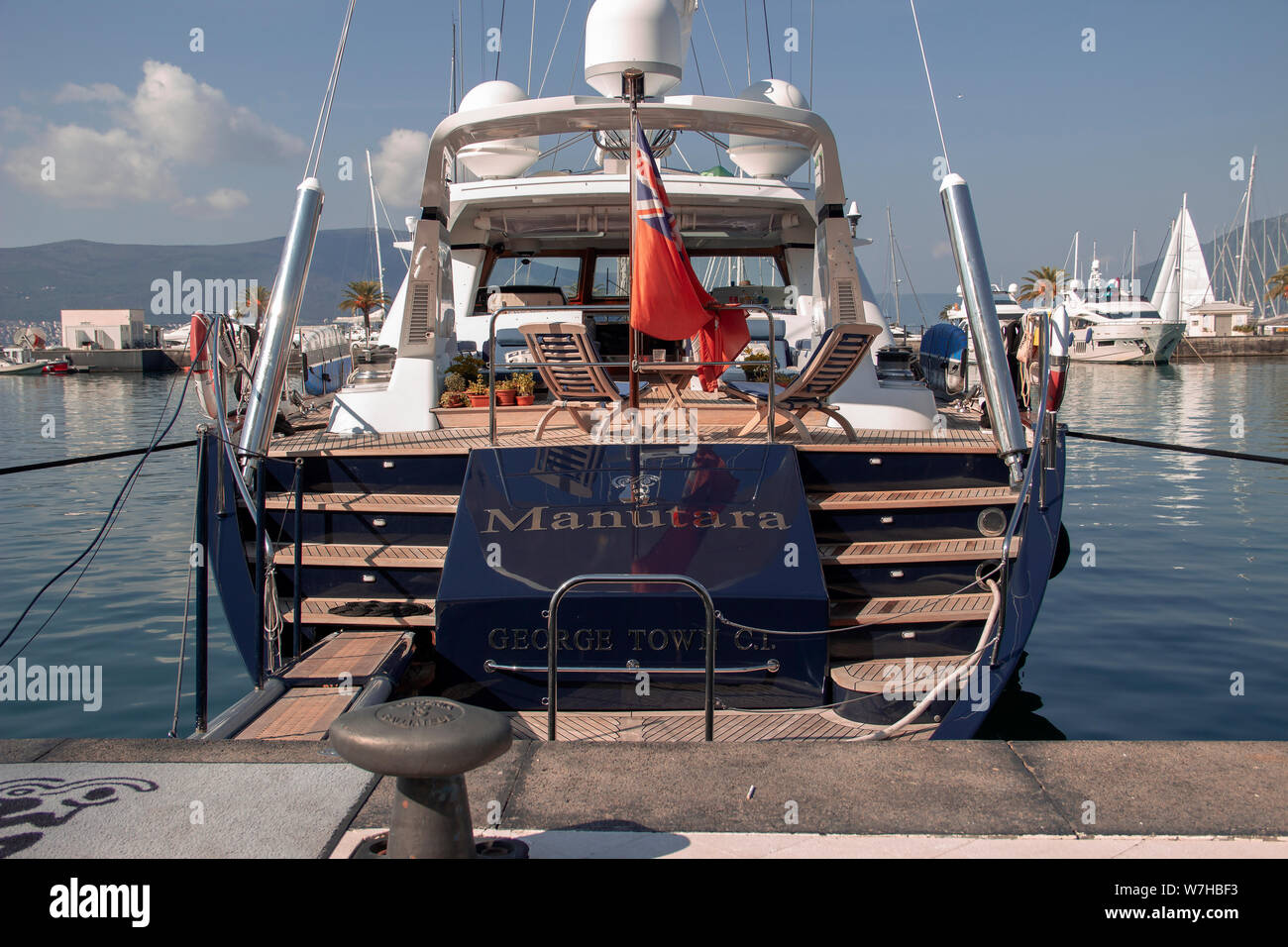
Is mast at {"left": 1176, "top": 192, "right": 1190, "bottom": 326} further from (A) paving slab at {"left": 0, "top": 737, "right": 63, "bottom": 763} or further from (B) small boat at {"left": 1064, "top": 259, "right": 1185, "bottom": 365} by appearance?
(A) paving slab at {"left": 0, "top": 737, "right": 63, "bottom": 763}

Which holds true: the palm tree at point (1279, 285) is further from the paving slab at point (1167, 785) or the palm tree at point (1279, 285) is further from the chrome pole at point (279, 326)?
the paving slab at point (1167, 785)

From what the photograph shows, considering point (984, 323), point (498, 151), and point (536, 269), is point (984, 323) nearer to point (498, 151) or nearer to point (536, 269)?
point (498, 151)

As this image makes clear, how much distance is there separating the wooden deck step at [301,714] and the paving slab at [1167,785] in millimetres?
3263

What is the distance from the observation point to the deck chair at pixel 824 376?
24.1ft

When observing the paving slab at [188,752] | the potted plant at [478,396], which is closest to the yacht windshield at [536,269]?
the potted plant at [478,396]

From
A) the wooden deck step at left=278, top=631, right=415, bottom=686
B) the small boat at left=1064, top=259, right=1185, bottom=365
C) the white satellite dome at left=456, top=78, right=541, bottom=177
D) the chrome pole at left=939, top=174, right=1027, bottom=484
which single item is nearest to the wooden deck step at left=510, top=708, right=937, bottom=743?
the wooden deck step at left=278, top=631, right=415, bottom=686

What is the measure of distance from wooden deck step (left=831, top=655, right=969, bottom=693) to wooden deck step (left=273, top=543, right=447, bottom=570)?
2.56m

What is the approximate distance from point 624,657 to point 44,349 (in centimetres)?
8835

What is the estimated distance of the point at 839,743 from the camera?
4289 mm

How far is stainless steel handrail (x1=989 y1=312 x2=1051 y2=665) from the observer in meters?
5.79

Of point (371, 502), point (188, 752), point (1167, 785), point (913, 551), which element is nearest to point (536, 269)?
point (371, 502)

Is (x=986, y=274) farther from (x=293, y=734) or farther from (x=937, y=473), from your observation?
(x=293, y=734)

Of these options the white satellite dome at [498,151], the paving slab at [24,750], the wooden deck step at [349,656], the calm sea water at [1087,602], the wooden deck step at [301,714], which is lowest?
the calm sea water at [1087,602]
